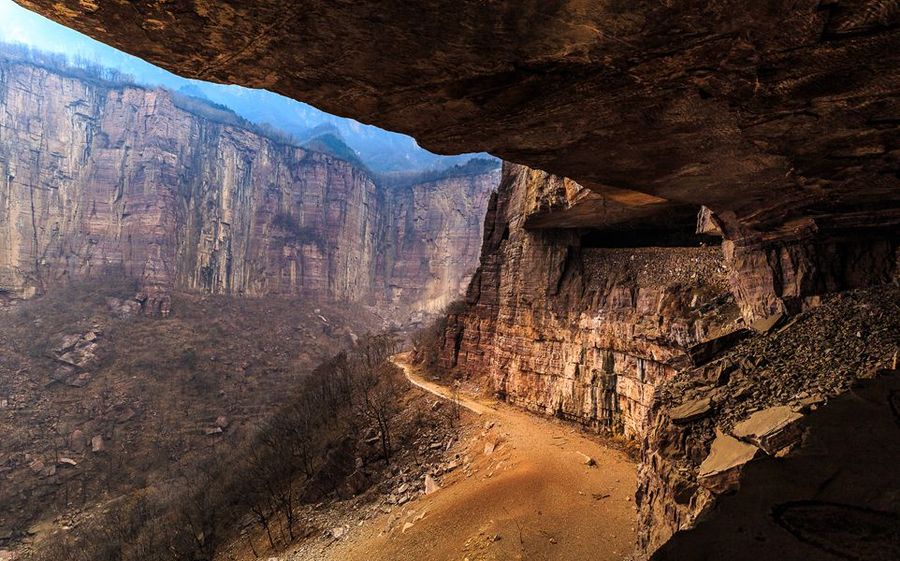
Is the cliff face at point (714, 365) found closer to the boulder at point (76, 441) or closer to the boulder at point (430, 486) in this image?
the boulder at point (430, 486)

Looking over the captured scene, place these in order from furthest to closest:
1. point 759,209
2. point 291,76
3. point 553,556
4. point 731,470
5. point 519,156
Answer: point 553,556 < point 759,209 < point 519,156 < point 731,470 < point 291,76

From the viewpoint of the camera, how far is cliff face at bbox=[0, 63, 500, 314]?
58188 millimetres

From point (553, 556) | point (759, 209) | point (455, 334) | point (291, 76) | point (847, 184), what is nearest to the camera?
point (291, 76)

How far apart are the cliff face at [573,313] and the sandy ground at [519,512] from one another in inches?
109

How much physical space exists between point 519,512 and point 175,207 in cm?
7046

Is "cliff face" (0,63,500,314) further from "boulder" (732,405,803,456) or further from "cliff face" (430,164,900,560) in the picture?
"boulder" (732,405,803,456)

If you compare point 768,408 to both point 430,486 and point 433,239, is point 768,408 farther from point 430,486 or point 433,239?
point 433,239

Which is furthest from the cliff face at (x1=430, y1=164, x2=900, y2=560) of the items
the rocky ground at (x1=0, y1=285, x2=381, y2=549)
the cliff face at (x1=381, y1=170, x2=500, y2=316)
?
the cliff face at (x1=381, y1=170, x2=500, y2=316)

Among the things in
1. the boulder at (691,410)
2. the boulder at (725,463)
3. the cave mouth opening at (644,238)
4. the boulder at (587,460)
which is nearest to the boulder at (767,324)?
the boulder at (691,410)

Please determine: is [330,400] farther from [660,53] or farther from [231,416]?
[660,53]

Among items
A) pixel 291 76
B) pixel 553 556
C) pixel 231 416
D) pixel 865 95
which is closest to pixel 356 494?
pixel 553 556

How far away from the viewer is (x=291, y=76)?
4.40m

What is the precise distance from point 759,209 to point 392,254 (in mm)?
90583

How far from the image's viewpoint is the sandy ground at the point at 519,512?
439 inches
